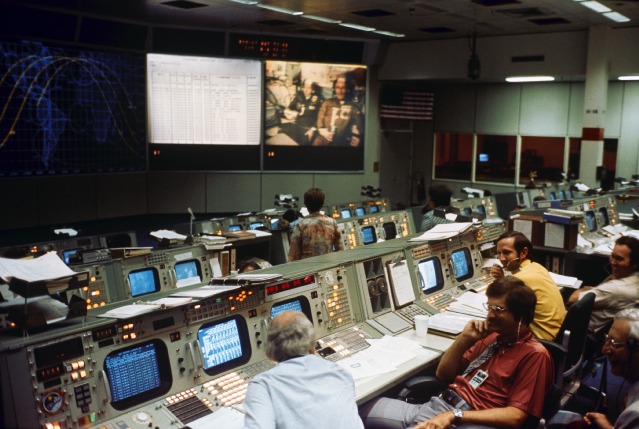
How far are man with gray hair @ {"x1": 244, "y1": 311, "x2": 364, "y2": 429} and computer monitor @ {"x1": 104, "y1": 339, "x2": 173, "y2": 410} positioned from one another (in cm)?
54

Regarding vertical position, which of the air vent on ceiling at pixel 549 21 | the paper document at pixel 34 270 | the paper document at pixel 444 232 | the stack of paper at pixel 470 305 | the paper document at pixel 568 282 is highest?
the air vent on ceiling at pixel 549 21

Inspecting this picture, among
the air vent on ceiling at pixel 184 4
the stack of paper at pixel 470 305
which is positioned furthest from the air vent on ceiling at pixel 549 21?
the stack of paper at pixel 470 305

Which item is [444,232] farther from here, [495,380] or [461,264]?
[495,380]

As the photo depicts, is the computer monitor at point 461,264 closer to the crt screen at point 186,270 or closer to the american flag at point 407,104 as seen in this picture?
the crt screen at point 186,270

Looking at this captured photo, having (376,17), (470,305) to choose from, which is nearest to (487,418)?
(470,305)

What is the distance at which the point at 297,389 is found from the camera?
199 centimetres

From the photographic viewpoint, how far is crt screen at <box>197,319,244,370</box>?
256 centimetres

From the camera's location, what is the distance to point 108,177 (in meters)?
9.73

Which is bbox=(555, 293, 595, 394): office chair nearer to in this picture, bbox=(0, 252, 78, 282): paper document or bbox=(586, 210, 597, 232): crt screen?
bbox=(0, 252, 78, 282): paper document

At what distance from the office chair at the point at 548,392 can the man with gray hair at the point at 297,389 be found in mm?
884

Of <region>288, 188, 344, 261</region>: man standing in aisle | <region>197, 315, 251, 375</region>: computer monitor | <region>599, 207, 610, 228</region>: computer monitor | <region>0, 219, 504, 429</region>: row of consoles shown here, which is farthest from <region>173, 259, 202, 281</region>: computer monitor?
<region>599, 207, 610, 228</region>: computer monitor

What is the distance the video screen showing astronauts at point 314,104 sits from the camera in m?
11.0

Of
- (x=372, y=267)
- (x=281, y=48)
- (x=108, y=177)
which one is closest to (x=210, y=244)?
(x=372, y=267)

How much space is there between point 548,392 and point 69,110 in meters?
8.15
